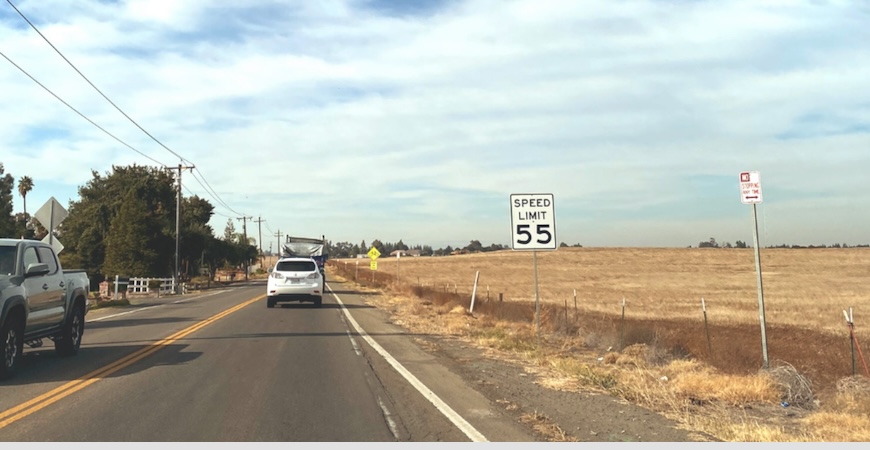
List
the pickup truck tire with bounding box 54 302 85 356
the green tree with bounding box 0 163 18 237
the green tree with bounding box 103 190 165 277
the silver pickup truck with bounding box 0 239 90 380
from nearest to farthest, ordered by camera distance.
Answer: the silver pickup truck with bounding box 0 239 90 380
the pickup truck tire with bounding box 54 302 85 356
the green tree with bounding box 103 190 165 277
the green tree with bounding box 0 163 18 237

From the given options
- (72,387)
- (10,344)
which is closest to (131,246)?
(10,344)

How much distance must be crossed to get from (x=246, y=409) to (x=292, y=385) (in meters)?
1.56

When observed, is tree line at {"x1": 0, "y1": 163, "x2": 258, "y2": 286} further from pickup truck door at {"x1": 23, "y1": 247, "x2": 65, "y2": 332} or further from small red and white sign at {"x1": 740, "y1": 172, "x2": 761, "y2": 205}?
small red and white sign at {"x1": 740, "y1": 172, "x2": 761, "y2": 205}

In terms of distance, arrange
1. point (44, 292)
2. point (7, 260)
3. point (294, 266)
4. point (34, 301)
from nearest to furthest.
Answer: point (7, 260), point (34, 301), point (44, 292), point (294, 266)

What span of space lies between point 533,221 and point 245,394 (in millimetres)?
7070

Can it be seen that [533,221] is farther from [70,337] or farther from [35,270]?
[70,337]

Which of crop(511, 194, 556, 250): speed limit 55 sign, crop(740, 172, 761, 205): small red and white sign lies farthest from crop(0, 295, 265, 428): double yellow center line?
crop(740, 172, 761, 205): small red and white sign

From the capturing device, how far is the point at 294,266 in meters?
24.5

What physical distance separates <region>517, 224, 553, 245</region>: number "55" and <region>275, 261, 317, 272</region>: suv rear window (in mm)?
13089

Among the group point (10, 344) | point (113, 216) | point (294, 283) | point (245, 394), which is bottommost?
point (245, 394)

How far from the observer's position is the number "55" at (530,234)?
1324 centimetres

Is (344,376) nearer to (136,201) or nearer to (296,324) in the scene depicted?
(296,324)

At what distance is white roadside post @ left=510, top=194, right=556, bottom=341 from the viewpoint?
13.2 m

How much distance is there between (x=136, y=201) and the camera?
51.2 m
